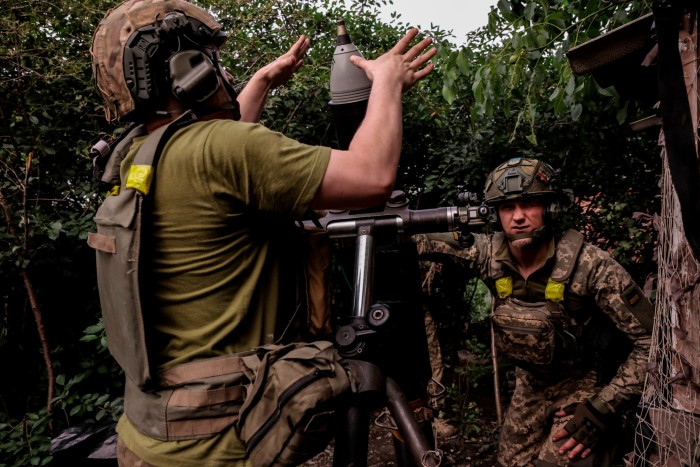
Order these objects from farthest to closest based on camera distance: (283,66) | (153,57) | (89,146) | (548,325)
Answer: (89,146) → (548,325) → (283,66) → (153,57)

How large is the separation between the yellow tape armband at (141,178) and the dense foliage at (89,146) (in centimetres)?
207

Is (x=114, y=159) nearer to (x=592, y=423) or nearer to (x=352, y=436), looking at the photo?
(x=352, y=436)

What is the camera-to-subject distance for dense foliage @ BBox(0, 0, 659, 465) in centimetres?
369

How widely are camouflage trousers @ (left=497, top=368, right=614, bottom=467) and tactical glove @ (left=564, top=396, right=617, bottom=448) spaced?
5.7 inches

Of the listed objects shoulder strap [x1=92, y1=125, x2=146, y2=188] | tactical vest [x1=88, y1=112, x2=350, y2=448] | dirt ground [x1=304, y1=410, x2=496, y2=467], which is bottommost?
dirt ground [x1=304, y1=410, x2=496, y2=467]

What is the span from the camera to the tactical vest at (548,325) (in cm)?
307

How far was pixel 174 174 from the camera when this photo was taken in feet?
4.81

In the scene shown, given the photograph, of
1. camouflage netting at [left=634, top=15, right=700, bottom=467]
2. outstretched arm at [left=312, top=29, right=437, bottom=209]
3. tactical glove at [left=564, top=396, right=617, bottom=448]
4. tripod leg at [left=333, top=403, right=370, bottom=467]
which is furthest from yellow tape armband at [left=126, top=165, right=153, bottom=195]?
tactical glove at [left=564, top=396, right=617, bottom=448]

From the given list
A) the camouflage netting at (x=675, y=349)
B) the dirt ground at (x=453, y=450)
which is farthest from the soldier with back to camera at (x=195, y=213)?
the dirt ground at (x=453, y=450)

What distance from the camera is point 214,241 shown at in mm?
1513

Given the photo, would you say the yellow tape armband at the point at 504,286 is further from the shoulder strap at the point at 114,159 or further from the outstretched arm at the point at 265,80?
the shoulder strap at the point at 114,159

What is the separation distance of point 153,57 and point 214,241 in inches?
22.5

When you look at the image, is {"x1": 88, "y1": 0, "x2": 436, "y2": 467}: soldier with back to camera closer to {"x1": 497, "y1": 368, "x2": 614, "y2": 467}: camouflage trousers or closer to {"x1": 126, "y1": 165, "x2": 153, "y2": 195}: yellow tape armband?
{"x1": 126, "y1": 165, "x2": 153, "y2": 195}: yellow tape armband

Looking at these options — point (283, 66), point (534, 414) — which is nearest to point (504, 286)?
point (534, 414)
